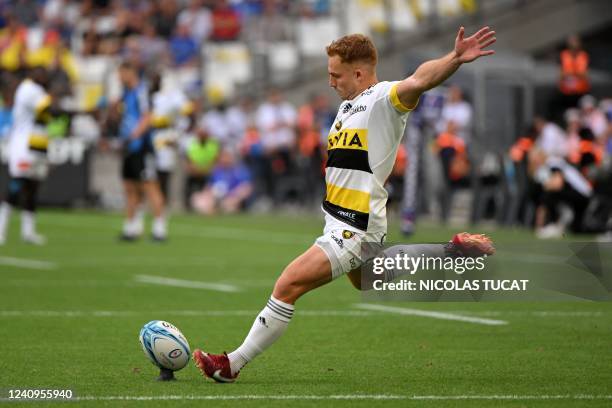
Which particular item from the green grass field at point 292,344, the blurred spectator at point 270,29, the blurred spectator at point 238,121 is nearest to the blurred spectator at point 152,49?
the blurred spectator at point 270,29

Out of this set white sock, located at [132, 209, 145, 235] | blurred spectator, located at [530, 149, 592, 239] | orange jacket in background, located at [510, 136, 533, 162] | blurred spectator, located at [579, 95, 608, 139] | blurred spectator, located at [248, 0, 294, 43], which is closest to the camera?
white sock, located at [132, 209, 145, 235]

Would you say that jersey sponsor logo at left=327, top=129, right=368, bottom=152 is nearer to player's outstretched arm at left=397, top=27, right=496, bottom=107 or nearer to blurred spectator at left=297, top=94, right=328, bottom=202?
player's outstretched arm at left=397, top=27, right=496, bottom=107

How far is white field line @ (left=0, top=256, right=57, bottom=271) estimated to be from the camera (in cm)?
1623

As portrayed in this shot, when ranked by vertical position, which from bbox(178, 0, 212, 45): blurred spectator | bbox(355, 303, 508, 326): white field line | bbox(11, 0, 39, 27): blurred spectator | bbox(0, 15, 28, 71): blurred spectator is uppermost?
bbox(11, 0, 39, 27): blurred spectator

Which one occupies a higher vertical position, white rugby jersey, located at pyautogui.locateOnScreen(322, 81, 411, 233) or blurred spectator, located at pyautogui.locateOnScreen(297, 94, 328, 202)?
white rugby jersey, located at pyautogui.locateOnScreen(322, 81, 411, 233)

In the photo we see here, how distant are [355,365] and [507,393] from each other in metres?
1.40

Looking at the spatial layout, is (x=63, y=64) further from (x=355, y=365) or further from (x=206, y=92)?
(x=355, y=365)

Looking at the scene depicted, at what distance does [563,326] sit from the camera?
10445 mm

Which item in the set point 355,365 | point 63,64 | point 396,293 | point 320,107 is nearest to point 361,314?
point 355,365

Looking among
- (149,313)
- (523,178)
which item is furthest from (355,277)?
(523,178)

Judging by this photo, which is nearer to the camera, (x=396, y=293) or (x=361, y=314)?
(x=396, y=293)

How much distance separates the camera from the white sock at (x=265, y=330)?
24.2 feet

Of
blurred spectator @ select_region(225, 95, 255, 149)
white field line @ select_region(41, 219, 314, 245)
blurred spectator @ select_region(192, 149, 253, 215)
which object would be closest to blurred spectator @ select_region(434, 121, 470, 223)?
white field line @ select_region(41, 219, 314, 245)

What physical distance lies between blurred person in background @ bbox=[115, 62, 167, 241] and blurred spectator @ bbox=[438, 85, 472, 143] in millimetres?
7277
